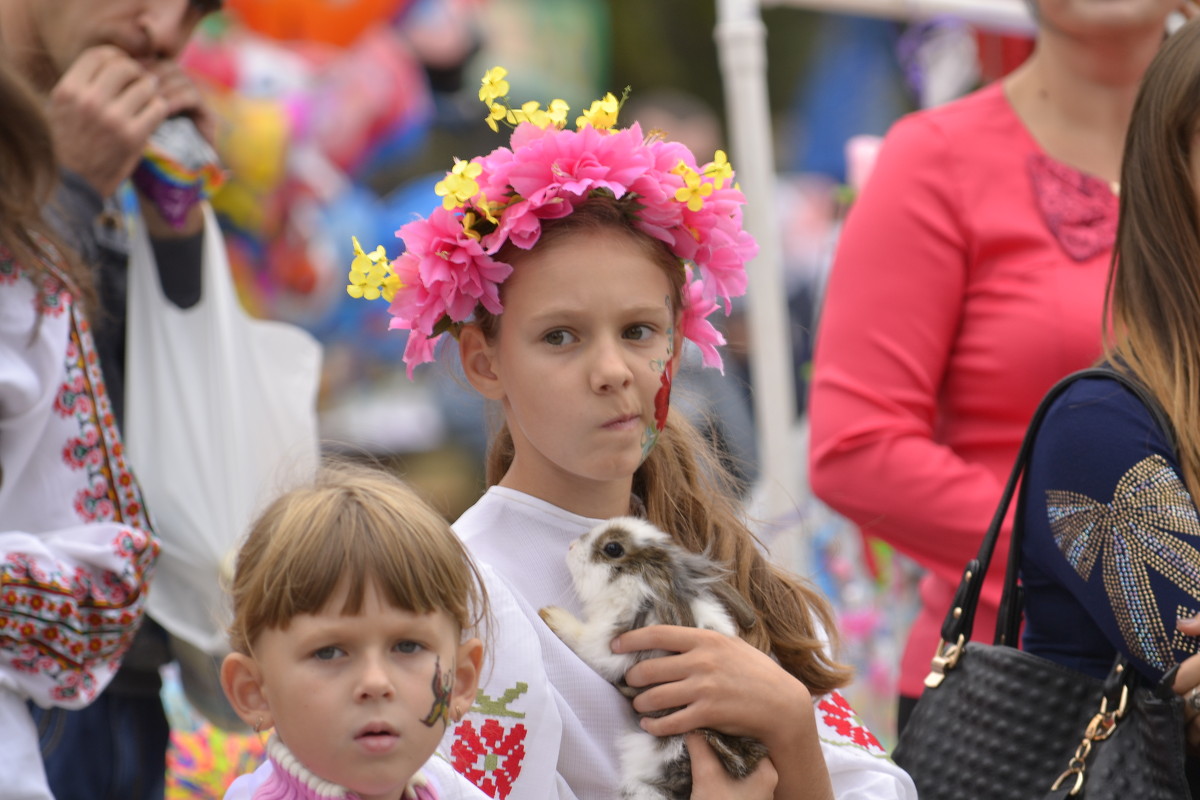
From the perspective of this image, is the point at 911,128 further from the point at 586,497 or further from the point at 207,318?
the point at 207,318

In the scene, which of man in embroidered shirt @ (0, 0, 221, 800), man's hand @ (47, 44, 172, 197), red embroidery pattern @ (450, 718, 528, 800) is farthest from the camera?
man's hand @ (47, 44, 172, 197)

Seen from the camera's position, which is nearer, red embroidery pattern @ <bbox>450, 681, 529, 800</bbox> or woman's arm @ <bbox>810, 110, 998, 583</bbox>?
red embroidery pattern @ <bbox>450, 681, 529, 800</bbox>

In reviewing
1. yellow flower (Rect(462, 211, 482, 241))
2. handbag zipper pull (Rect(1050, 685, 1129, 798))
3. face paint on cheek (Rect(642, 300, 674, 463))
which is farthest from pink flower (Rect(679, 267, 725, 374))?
handbag zipper pull (Rect(1050, 685, 1129, 798))

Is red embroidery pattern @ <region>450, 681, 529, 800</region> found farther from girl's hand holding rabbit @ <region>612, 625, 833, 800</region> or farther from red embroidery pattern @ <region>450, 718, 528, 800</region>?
girl's hand holding rabbit @ <region>612, 625, 833, 800</region>

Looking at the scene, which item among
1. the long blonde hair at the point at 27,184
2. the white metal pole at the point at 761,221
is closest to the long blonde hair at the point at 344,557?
the long blonde hair at the point at 27,184

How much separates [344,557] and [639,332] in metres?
0.62

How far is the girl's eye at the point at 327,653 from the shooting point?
1.72 m

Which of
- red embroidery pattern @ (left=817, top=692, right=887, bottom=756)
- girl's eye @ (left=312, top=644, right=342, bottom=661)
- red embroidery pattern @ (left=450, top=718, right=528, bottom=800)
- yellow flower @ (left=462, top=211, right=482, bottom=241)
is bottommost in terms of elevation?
red embroidery pattern @ (left=817, top=692, right=887, bottom=756)

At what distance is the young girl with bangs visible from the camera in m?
1.70

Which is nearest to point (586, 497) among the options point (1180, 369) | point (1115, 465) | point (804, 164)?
point (1115, 465)

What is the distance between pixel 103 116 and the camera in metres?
2.99

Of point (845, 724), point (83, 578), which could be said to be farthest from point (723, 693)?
point (83, 578)

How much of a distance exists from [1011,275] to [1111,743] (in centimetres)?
102

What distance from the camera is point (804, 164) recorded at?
7879mm
